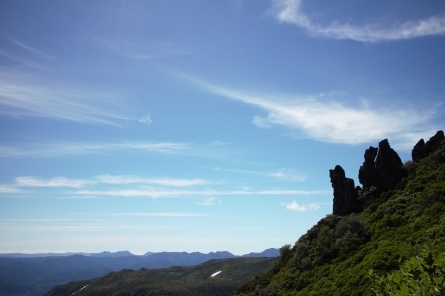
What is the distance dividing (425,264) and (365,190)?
4566 centimetres

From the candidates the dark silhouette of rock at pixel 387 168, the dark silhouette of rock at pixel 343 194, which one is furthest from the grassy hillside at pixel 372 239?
the dark silhouette of rock at pixel 343 194

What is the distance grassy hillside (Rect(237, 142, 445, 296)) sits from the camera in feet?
104

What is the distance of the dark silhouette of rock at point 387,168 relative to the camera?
50750mm

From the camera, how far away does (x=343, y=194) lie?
55250 mm

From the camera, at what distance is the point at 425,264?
441 inches

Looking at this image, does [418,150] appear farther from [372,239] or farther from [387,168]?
[372,239]

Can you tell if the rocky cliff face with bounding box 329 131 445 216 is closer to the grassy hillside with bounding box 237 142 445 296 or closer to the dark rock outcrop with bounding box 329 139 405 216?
the dark rock outcrop with bounding box 329 139 405 216

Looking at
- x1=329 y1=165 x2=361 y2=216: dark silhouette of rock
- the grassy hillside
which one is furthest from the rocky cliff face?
the grassy hillside

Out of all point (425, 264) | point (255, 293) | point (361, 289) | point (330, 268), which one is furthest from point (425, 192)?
point (425, 264)

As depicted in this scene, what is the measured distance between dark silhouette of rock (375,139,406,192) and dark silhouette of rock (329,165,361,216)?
4152mm

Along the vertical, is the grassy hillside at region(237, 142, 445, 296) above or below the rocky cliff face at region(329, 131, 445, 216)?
below

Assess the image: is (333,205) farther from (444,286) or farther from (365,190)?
(444,286)

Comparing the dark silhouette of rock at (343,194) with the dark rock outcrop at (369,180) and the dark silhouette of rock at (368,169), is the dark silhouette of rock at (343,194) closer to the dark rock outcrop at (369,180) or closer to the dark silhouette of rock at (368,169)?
the dark rock outcrop at (369,180)

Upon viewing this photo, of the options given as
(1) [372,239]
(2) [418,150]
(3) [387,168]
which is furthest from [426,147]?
(1) [372,239]
